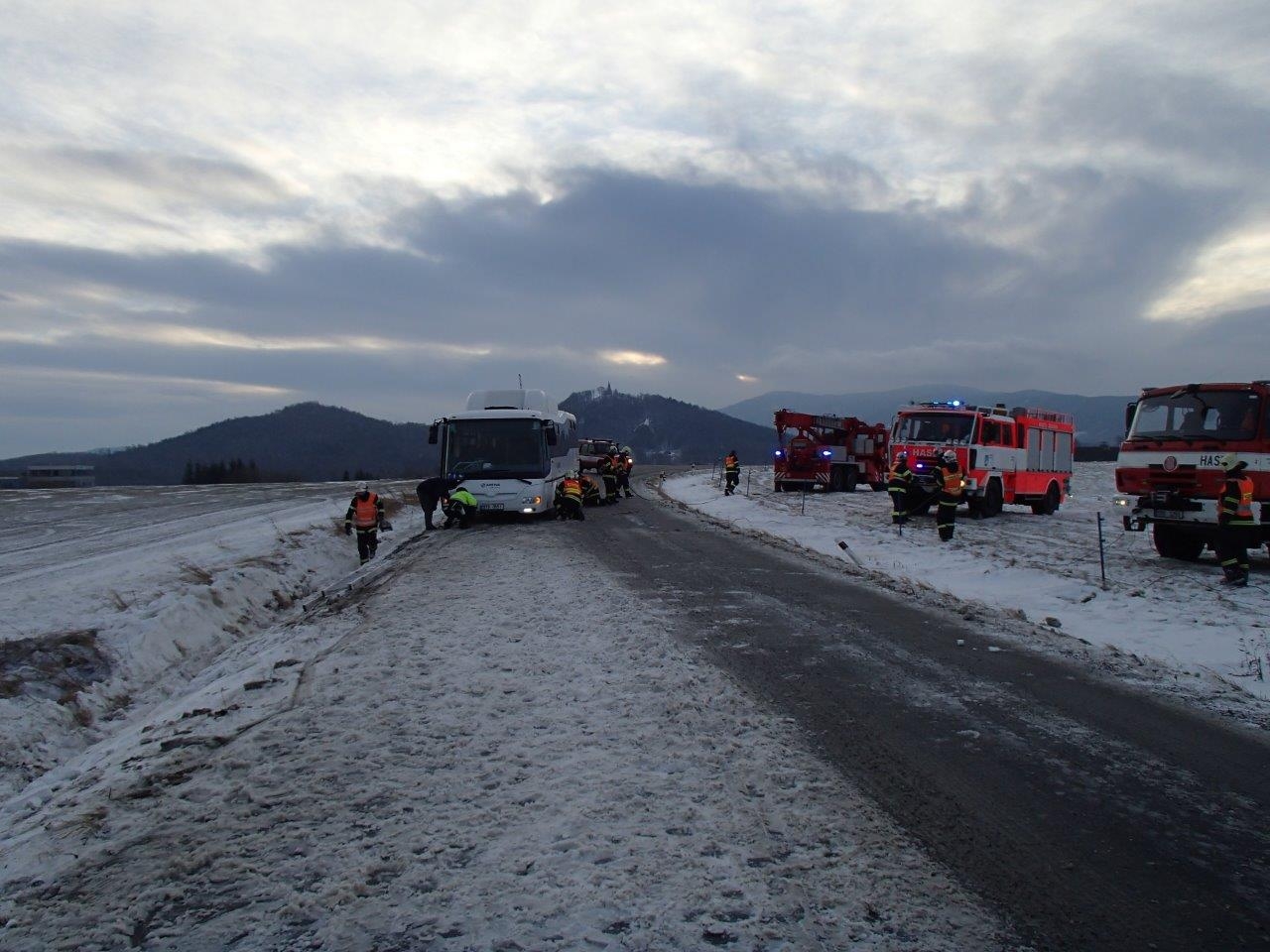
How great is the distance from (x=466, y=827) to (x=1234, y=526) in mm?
12559

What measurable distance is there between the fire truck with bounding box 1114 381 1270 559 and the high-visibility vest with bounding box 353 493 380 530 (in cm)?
1348

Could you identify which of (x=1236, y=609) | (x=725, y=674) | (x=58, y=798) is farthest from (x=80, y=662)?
(x=1236, y=609)

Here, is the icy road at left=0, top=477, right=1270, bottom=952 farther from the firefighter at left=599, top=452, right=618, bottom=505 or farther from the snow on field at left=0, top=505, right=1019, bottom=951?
the firefighter at left=599, top=452, right=618, bottom=505

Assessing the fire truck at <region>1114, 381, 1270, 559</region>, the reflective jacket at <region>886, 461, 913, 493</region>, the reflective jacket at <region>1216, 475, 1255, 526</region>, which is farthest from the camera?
the reflective jacket at <region>886, 461, 913, 493</region>

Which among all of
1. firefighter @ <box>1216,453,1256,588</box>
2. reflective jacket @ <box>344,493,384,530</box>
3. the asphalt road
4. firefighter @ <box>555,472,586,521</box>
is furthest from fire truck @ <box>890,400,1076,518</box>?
reflective jacket @ <box>344,493,384,530</box>

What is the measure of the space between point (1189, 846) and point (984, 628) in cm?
495

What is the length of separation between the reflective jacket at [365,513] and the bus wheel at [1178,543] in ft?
46.7

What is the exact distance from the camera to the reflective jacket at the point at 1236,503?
11625 millimetres

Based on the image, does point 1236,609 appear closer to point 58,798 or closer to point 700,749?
point 700,749

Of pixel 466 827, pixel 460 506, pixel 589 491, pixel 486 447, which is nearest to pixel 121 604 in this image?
pixel 466 827

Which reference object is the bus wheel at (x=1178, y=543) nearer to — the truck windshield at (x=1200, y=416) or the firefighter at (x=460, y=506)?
the truck windshield at (x=1200, y=416)

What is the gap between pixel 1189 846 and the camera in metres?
3.77

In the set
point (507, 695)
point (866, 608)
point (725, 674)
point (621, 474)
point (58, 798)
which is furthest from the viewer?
point (621, 474)

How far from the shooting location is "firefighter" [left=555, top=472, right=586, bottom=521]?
68.7 feet
